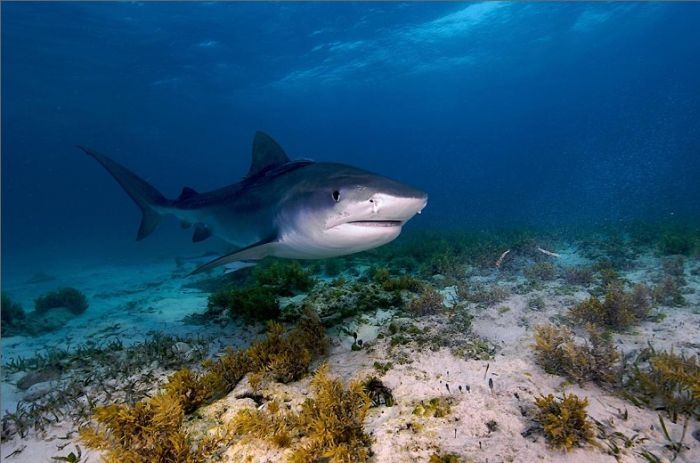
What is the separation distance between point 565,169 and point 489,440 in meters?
132

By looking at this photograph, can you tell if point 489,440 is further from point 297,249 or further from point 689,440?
point 297,249

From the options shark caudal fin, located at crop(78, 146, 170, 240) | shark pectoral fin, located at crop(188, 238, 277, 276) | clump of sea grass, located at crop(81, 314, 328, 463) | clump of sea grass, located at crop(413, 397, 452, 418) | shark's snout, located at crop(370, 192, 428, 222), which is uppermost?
shark caudal fin, located at crop(78, 146, 170, 240)

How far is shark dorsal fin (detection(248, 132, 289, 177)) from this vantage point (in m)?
5.37

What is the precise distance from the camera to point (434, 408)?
8.91 ft

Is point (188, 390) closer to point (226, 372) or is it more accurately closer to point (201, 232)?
point (226, 372)

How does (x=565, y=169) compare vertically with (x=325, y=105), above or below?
below

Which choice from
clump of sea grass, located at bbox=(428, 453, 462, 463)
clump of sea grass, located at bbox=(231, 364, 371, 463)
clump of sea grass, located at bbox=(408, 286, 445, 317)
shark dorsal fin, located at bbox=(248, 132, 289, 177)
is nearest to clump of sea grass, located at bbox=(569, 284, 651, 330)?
clump of sea grass, located at bbox=(408, 286, 445, 317)

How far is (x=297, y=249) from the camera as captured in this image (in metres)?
4.19

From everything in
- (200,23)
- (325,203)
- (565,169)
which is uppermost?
(200,23)

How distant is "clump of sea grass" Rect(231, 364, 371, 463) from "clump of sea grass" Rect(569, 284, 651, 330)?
10.2ft

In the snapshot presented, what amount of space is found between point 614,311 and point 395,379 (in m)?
2.86

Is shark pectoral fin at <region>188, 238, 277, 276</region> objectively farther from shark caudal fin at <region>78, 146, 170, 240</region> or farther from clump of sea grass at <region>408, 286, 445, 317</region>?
shark caudal fin at <region>78, 146, 170, 240</region>

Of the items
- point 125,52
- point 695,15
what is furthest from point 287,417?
point 695,15

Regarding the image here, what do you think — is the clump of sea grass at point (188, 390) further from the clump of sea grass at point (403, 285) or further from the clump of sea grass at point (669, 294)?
the clump of sea grass at point (669, 294)
